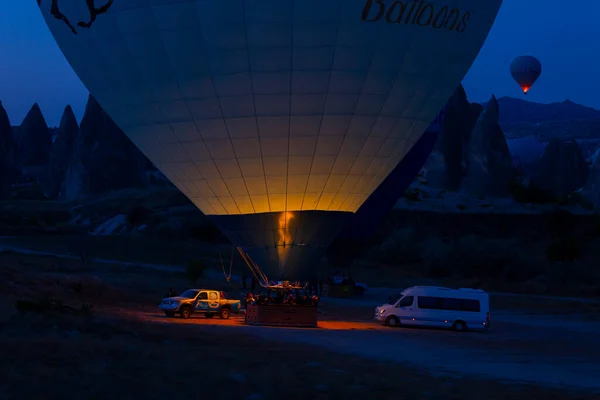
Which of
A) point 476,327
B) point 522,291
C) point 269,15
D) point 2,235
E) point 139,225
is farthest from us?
point 139,225

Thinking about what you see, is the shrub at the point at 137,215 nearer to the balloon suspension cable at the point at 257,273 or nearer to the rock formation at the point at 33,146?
the balloon suspension cable at the point at 257,273

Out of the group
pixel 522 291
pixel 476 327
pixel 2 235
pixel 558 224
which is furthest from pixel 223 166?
pixel 558 224

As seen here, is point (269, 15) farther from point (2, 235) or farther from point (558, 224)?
point (558, 224)

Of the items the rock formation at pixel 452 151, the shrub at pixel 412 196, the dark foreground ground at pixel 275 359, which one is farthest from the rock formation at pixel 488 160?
the dark foreground ground at pixel 275 359

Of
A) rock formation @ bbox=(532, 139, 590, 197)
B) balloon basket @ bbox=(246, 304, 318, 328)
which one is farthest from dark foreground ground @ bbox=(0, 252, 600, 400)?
rock formation @ bbox=(532, 139, 590, 197)

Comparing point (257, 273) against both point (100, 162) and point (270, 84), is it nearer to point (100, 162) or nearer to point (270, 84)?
point (270, 84)

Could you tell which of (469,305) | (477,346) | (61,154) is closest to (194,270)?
(469,305)
